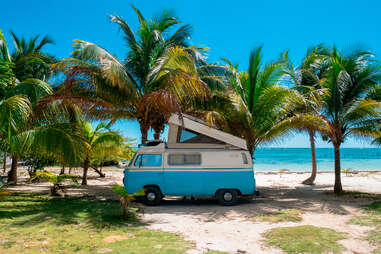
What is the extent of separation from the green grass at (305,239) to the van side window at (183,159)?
11.8ft

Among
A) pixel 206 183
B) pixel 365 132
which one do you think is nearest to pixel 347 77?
pixel 365 132

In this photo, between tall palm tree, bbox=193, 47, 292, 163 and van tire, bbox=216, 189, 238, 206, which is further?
tall palm tree, bbox=193, 47, 292, 163

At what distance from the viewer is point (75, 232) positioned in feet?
19.4

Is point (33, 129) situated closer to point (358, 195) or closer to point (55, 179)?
point (55, 179)

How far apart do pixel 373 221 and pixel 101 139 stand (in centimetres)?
1058

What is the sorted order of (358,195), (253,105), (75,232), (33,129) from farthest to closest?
1. (253,105)
2. (358,195)
3. (33,129)
4. (75,232)

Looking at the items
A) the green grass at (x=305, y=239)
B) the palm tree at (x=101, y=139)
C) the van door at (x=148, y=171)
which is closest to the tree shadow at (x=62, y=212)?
the van door at (x=148, y=171)

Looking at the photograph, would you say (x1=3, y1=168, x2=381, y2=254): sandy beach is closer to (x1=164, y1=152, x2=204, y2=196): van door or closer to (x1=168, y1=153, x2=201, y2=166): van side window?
(x1=164, y1=152, x2=204, y2=196): van door

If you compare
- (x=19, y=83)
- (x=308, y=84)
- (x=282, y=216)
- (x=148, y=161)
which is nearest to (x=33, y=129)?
(x=19, y=83)

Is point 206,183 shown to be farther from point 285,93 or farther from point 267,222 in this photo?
point 285,93

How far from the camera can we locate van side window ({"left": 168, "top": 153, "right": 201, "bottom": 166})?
362 inches

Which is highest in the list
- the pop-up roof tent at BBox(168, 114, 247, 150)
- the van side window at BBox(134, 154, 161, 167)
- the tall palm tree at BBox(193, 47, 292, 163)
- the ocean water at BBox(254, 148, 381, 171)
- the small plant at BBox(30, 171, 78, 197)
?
the tall palm tree at BBox(193, 47, 292, 163)

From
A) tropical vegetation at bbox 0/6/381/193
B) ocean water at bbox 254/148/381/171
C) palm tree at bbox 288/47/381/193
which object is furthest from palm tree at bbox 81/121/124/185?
ocean water at bbox 254/148/381/171

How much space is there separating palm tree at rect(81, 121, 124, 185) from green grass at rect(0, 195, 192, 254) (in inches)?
181
